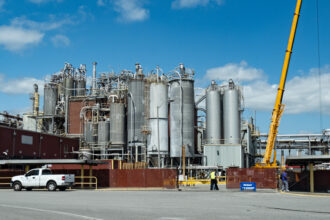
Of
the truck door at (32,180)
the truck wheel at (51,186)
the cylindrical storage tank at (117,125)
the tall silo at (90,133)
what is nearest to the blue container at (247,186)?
the truck wheel at (51,186)

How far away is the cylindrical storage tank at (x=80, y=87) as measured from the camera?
7338 cm

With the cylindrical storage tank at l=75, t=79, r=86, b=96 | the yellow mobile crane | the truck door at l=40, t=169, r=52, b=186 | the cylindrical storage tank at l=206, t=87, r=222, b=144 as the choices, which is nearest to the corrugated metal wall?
the cylindrical storage tank at l=75, t=79, r=86, b=96

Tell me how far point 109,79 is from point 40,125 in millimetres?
14848

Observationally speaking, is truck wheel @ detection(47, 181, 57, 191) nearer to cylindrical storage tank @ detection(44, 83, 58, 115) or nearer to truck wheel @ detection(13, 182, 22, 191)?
truck wheel @ detection(13, 182, 22, 191)

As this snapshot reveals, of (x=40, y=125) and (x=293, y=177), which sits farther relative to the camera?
(x=40, y=125)

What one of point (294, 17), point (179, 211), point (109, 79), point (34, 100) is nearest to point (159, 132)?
point (109, 79)

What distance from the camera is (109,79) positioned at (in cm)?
7294

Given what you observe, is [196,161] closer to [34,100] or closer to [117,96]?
[117,96]

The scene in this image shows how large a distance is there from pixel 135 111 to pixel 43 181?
95.6 ft

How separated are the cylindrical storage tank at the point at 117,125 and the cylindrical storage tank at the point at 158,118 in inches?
198

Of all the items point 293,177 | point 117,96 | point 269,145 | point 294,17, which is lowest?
point 293,177

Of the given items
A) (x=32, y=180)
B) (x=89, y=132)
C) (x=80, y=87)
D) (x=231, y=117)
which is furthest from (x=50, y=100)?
(x=32, y=180)

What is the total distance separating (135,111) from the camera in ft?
202

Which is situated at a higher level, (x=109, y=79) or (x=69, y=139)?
(x=109, y=79)
